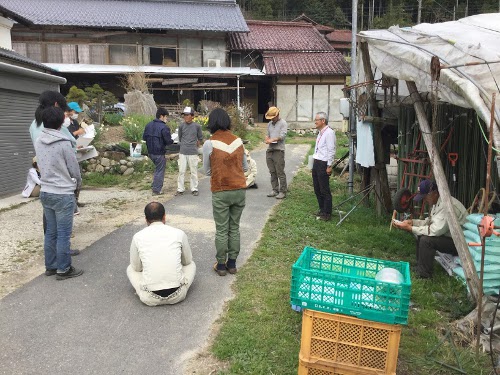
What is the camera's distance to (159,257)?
3.84 metres

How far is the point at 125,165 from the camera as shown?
11.1 metres

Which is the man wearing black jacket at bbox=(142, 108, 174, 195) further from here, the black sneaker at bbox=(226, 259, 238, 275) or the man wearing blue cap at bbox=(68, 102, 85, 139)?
the black sneaker at bbox=(226, 259, 238, 275)

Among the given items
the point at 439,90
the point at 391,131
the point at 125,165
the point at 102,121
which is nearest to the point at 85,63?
the point at 102,121

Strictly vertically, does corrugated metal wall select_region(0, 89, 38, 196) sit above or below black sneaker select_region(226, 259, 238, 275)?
above

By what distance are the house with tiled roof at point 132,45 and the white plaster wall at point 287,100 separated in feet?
5.52

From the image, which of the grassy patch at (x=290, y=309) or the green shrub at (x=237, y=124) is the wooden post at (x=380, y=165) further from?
the green shrub at (x=237, y=124)

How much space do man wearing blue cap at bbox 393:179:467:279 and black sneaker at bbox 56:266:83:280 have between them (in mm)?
3630

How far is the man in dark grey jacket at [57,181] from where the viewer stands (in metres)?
4.38

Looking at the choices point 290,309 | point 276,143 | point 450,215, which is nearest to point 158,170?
point 276,143

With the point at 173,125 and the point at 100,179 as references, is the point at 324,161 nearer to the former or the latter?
the point at 100,179

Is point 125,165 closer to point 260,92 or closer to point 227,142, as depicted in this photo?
point 227,142

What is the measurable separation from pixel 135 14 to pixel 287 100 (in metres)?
9.43

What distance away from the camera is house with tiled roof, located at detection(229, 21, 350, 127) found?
21538mm

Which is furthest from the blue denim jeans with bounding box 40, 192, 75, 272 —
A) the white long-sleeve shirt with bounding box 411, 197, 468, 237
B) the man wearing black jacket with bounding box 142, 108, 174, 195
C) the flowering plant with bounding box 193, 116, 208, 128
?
the flowering plant with bounding box 193, 116, 208, 128
